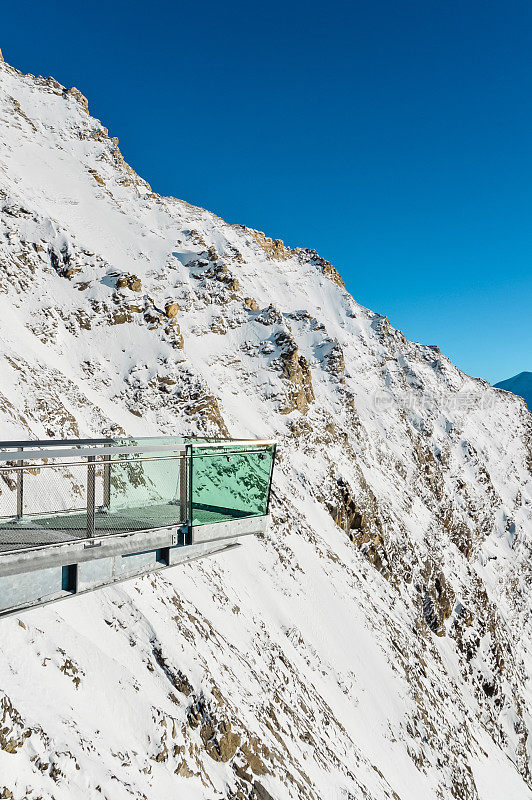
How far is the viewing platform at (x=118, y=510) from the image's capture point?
5.39 meters

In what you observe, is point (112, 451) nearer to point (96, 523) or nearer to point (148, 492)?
point (96, 523)

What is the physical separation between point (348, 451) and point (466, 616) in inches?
677

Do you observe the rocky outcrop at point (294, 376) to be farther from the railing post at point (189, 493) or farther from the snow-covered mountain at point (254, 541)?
the railing post at point (189, 493)

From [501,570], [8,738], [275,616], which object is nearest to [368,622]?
[275,616]

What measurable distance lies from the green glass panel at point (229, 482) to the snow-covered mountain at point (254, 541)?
478cm

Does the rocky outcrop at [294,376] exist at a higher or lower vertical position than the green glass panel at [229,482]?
higher

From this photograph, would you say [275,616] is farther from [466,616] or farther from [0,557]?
[466,616]

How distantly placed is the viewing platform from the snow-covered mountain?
13.0 ft

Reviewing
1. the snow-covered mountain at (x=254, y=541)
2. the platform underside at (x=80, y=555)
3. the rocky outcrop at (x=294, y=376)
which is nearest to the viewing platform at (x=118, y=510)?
the platform underside at (x=80, y=555)

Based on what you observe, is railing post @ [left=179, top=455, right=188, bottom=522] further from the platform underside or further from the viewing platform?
the platform underside

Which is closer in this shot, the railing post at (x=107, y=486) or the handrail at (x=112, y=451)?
the handrail at (x=112, y=451)

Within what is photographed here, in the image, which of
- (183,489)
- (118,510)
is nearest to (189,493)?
(183,489)

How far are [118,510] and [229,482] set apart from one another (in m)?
1.69

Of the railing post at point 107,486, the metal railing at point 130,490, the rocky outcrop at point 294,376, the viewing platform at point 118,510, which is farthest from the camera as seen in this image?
the rocky outcrop at point 294,376
